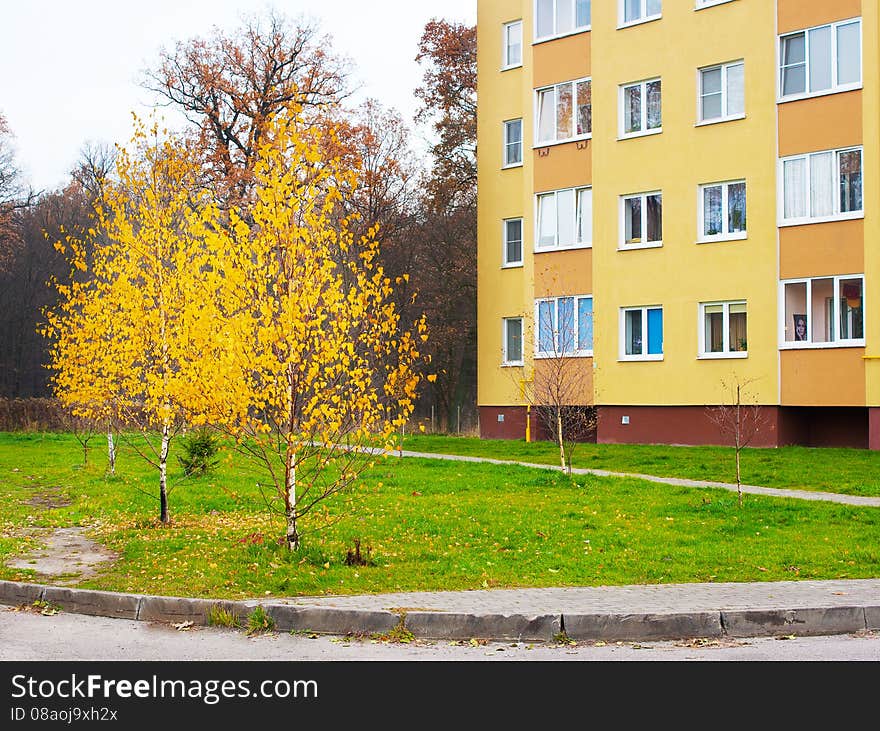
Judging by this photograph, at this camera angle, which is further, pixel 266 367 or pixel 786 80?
pixel 786 80

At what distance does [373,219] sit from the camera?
4475 cm

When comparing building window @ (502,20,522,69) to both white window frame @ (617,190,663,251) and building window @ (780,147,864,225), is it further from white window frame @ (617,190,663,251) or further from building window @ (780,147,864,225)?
building window @ (780,147,864,225)

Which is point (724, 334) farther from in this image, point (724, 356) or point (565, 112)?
point (565, 112)

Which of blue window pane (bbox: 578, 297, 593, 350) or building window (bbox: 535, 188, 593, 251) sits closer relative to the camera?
blue window pane (bbox: 578, 297, 593, 350)

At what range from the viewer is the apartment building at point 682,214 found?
2772cm

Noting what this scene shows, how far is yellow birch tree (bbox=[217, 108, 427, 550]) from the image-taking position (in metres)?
12.0

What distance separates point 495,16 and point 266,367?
26721 millimetres

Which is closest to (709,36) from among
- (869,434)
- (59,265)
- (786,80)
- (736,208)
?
(786,80)

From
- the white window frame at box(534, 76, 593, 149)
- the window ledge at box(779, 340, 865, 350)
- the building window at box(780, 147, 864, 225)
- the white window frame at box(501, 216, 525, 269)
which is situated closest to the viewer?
the window ledge at box(779, 340, 865, 350)

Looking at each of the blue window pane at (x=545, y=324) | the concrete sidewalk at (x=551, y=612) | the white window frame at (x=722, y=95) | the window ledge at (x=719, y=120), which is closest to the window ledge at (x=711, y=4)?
the white window frame at (x=722, y=95)

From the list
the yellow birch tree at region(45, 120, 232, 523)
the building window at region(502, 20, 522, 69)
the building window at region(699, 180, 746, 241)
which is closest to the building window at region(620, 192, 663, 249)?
the building window at region(699, 180, 746, 241)

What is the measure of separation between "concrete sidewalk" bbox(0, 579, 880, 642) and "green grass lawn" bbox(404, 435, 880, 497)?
10.1 metres
